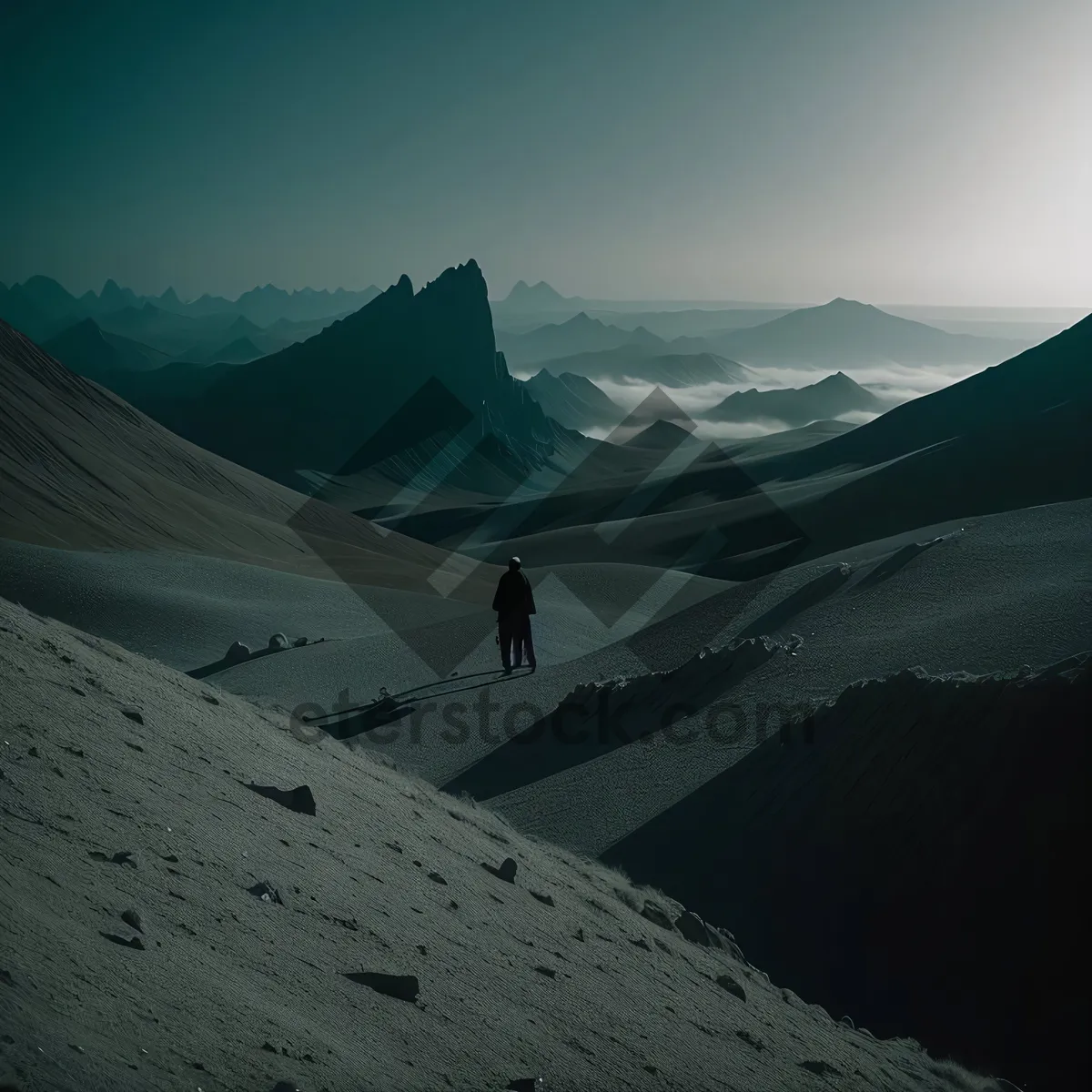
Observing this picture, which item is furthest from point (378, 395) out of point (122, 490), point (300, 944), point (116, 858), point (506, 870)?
point (300, 944)

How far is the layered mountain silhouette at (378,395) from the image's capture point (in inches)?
5517

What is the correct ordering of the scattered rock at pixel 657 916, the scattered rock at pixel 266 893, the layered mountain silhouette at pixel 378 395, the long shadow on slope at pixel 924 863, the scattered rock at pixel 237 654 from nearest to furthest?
1. the scattered rock at pixel 266 893
2. the long shadow on slope at pixel 924 863
3. the scattered rock at pixel 657 916
4. the scattered rock at pixel 237 654
5. the layered mountain silhouette at pixel 378 395

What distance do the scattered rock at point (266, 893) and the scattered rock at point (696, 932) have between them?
3424mm

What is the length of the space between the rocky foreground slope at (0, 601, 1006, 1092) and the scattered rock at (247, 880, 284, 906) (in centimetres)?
1

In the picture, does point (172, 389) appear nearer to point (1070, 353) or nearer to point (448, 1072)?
point (1070, 353)

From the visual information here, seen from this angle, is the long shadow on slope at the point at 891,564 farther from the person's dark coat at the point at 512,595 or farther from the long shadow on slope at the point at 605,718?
the person's dark coat at the point at 512,595

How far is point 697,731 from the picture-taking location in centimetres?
1173

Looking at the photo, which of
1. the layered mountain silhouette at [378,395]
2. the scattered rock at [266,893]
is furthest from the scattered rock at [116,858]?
the layered mountain silhouette at [378,395]

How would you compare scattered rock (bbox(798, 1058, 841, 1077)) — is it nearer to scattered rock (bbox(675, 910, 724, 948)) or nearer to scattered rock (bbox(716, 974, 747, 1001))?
scattered rock (bbox(716, 974, 747, 1001))

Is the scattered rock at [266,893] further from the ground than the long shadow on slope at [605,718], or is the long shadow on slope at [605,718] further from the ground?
the scattered rock at [266,893]

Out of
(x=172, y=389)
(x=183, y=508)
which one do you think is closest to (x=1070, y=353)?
(x=183, y=508)

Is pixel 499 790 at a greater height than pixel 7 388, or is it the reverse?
pixel 7 388

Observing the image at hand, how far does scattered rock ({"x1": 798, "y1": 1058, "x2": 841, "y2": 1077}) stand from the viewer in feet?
16.7

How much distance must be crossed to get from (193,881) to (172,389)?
19281 cm
